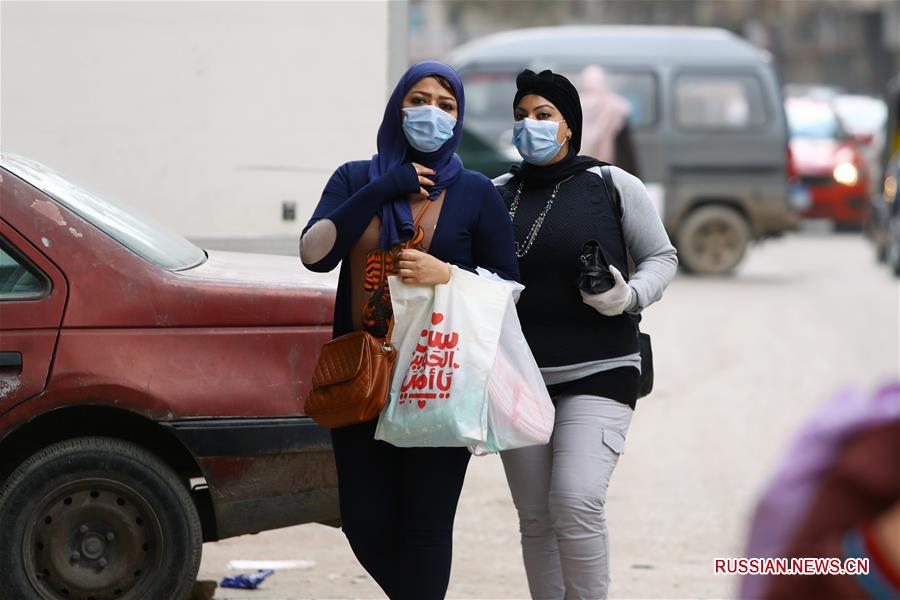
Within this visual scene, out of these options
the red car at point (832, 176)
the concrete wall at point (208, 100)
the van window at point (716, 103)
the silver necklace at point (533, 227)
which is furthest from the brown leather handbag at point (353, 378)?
the red car at point (832, 176)

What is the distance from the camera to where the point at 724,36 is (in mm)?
17953

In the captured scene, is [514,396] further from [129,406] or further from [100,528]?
[100,528]

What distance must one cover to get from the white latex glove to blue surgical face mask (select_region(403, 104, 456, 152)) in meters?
0.58

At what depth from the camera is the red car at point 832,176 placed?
2228 centimetres

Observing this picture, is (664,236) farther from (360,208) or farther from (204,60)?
(204,60)

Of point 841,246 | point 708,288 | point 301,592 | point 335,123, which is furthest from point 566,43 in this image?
point 301,592

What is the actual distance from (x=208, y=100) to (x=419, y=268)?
4.19m

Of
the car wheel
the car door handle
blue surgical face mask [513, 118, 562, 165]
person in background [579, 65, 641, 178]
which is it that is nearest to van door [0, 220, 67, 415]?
the car door handle

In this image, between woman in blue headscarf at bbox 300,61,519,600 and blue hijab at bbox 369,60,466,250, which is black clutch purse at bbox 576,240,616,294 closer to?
woman in blue headscarf at bbox 300,61,519,600

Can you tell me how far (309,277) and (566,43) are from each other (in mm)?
12776

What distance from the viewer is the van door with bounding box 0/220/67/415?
15.3 feet

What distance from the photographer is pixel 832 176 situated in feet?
73.3

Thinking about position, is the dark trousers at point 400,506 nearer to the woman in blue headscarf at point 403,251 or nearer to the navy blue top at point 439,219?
the woman in blue headscarf at point 403,251

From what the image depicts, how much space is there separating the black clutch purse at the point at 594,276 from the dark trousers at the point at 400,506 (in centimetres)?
55
